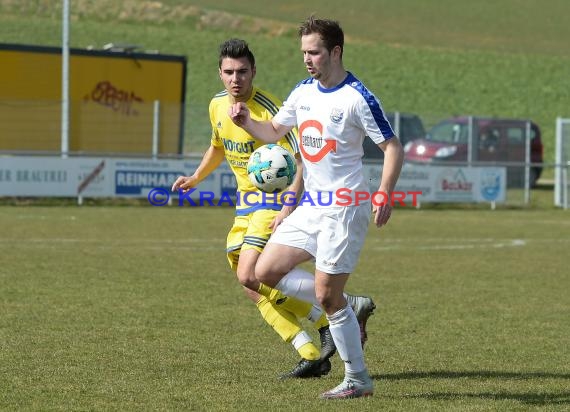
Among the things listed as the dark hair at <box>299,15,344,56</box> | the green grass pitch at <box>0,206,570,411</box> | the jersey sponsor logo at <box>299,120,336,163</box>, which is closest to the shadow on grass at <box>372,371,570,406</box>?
the green grass pitch at <box>0,206,570,411</box>

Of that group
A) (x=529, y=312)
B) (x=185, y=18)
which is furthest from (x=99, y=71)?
(x=185, y=18)

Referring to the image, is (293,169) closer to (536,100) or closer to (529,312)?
(529,312)

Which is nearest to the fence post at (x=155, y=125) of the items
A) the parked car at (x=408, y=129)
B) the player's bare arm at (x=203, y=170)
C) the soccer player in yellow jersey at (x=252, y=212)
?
the parked car at (x=408, y=129)

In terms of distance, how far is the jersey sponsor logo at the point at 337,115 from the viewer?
6422 millimetres

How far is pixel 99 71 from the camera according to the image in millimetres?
28578

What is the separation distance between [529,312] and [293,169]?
3.93 m

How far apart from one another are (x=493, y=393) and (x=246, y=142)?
2.29 meters

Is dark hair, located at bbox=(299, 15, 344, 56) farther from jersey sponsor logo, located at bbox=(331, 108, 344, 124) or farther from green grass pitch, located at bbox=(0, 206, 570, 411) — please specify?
green grass pitch, located at bbox=(0, 206, 570, 411)

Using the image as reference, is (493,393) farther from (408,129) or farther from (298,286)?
(408,129)

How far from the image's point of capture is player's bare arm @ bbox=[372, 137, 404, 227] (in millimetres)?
6199

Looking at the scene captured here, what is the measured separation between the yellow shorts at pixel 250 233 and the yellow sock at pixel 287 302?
0.29 meters

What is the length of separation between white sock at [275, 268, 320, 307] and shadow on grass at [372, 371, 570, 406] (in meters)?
0.67

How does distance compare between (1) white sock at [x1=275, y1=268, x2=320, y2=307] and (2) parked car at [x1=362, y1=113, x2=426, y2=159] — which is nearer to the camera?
(1) white sock at [x1=275, y1=268, x2=320, y2=307]

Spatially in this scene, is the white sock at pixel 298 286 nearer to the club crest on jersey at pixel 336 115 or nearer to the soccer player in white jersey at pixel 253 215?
the soccer player in white jersey at pixel 253 215
